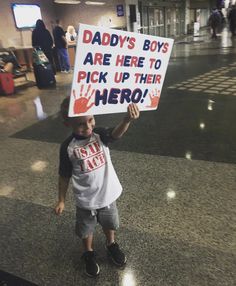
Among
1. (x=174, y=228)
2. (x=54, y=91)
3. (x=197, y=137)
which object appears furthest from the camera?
(x=54, y=91)

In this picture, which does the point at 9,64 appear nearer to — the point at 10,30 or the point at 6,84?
the point at 6,84

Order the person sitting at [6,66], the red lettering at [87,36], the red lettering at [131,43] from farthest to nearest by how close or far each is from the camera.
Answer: the person sitting at [6,66] → the red lettering at [131,43] → the red lettering at [87,36]

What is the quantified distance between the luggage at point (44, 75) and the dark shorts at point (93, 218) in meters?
6.05

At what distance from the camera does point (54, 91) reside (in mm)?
6738

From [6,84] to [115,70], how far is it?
19.6 ft

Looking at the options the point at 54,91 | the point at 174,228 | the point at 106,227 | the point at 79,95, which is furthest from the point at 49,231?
the point at 54,91

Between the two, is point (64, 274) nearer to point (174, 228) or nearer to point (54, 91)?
point (174, 228)

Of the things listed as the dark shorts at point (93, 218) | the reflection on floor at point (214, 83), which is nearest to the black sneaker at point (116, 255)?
the dark shorts at point (93, 218)

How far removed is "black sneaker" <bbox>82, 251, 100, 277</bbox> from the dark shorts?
0.59 feet

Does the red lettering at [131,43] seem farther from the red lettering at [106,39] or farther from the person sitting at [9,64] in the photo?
the person sitting at [9,64]

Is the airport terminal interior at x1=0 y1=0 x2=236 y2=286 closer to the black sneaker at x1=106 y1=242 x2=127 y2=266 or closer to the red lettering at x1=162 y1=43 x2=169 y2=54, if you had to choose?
the black sneaker at x1=106 y1=242 x2=127 y2=266

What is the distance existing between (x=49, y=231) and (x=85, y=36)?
1.44 meters

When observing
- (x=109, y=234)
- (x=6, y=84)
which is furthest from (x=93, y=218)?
(x=6, y=84)

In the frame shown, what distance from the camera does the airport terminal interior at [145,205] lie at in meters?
1.65
